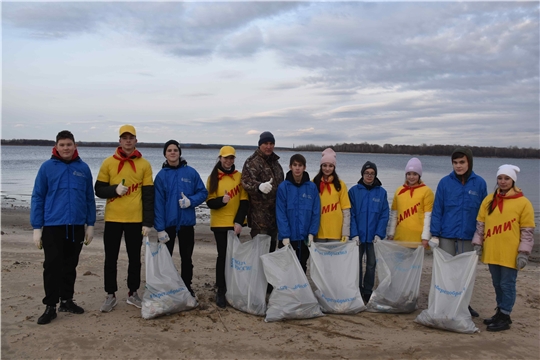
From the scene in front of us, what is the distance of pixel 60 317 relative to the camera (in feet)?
13.5

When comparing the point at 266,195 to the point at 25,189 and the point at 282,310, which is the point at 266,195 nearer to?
the point at 282,310

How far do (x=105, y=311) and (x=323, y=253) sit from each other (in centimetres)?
240

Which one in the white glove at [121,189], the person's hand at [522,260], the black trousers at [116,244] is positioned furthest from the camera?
the black trousers at [116,244]

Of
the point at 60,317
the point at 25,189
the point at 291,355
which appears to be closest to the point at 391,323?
the point at 291,355

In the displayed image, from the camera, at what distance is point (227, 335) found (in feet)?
12.4

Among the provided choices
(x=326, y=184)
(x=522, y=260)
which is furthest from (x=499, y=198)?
(x=326, y=184)

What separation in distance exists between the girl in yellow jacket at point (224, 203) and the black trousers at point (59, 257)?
1.41 m

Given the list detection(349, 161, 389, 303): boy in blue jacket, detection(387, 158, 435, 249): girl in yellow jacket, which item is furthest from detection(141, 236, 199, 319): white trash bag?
detection(387, 158, 435, 249): girl in yellow jacket

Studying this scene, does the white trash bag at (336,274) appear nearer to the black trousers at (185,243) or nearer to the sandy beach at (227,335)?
the sandy beach at (227,335)

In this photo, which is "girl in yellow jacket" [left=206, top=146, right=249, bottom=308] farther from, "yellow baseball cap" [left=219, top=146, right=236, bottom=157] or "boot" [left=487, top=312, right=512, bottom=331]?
"boot" [left=487, top=312, right=512, bottom=331]

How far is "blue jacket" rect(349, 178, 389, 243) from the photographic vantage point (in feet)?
15.1

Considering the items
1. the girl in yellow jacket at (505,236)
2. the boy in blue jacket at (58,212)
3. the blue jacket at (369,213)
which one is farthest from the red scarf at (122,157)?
the girl in yellow jacket at (505,236)

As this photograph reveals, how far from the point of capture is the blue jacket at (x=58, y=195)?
12.9 feet

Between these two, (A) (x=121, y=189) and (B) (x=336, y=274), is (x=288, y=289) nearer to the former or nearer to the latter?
(B) (x=336, y=274)
